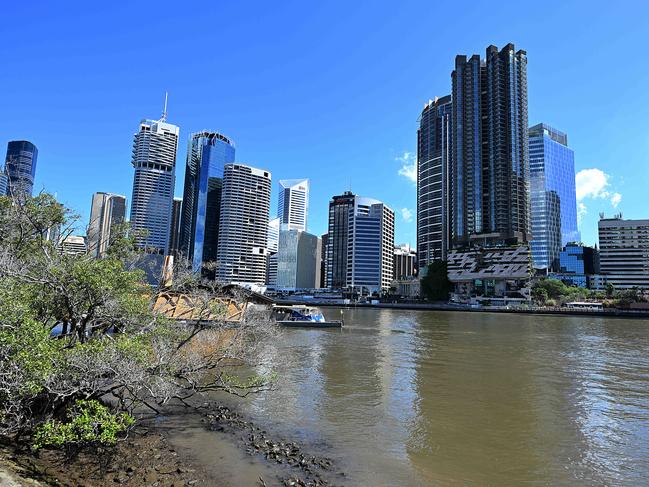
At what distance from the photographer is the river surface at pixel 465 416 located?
38.9 ft

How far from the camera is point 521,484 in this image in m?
11.0

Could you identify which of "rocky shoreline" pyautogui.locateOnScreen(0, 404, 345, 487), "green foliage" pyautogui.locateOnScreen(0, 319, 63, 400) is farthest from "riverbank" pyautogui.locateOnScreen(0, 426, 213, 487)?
"green foliage" pyautogui.locateOnScreen(0, 319, 63, 400)

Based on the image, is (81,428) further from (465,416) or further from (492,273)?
(492,273)

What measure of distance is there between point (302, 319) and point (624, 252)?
19884 cm

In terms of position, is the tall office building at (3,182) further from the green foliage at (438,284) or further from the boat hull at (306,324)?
the green foliage at (438,284)

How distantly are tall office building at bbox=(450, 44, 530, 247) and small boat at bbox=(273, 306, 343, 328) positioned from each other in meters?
119

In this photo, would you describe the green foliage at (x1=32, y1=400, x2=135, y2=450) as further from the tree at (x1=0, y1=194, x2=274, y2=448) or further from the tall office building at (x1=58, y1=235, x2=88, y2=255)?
the tall office building at (x1=58, y1=235, x2=88, y2=255)

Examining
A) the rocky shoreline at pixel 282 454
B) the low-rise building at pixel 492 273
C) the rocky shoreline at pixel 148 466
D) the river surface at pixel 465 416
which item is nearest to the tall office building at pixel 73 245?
the rocky shoreline at pixel 148 466

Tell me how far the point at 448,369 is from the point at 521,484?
17.1m

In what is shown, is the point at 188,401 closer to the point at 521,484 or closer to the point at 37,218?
the point at 37,218

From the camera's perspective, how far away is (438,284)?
16475cm

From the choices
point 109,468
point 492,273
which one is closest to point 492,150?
point 492,273

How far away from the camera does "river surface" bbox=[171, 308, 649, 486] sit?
11867 millimetres

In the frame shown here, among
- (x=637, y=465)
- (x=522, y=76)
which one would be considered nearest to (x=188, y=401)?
(x=637, y=465)
